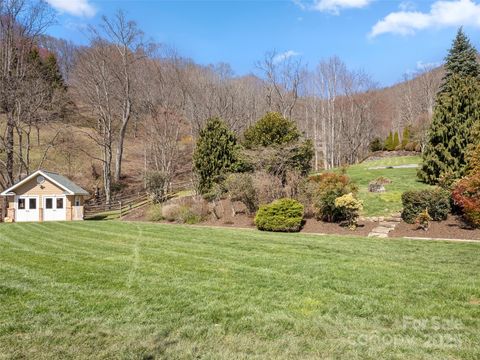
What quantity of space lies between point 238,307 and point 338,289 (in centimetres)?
175

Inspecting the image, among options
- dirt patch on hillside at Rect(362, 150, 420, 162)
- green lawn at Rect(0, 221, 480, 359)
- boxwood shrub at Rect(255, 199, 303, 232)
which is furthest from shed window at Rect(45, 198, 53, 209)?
dirt patch on hillside at Rect(362, 150, 420, 162)

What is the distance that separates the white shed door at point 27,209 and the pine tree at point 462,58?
29030 millimetres

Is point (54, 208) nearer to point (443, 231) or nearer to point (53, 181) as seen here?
point (53, 181)

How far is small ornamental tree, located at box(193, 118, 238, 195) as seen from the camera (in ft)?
72.9

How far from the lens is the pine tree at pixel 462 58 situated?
82.4ft

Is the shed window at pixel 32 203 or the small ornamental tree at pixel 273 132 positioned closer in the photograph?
the small ornamental tree at pixel 273 132

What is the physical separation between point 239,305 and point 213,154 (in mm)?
18054

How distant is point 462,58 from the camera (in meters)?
25.4

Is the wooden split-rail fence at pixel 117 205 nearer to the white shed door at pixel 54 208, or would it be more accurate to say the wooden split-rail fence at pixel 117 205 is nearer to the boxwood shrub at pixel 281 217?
the white shed door at pixel 54 208

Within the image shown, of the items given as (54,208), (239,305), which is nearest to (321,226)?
(239,305)

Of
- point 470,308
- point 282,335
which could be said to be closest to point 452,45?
point 470,308

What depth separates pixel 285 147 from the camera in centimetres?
1873

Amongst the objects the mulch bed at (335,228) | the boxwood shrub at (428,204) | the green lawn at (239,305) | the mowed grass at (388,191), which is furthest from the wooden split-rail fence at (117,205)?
the green lawn at (239,305)

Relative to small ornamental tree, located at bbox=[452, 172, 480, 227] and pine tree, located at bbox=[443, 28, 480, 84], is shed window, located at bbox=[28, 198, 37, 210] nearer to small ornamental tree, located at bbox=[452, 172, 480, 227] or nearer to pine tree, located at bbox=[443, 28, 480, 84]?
small ornamental tree, located at bbox=[452, 172, 480, 227]
